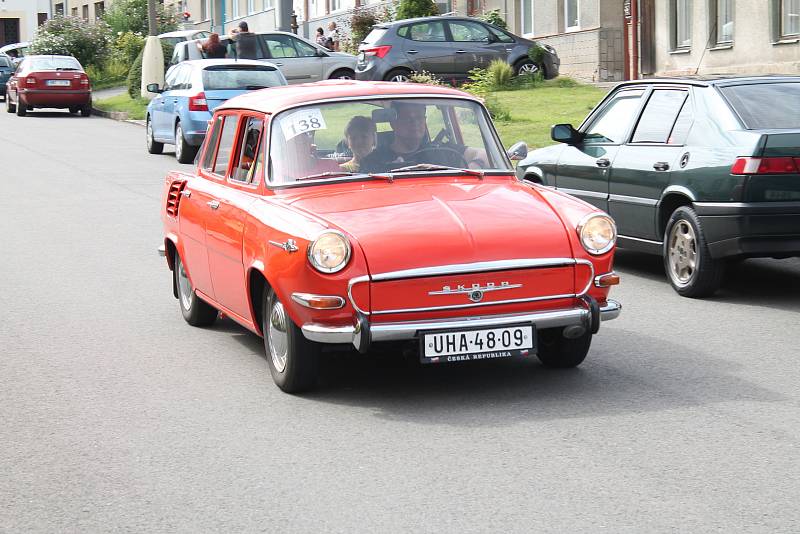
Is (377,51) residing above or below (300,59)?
above

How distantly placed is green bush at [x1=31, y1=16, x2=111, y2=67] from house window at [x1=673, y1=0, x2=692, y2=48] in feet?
87.5

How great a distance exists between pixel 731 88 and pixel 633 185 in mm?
1067

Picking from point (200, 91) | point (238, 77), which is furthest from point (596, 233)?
point (238, 77)

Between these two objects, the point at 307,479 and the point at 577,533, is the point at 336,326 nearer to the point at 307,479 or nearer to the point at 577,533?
the point at 307,479

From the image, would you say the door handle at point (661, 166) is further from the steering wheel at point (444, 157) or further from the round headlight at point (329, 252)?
the round headlight at point (329, 252)

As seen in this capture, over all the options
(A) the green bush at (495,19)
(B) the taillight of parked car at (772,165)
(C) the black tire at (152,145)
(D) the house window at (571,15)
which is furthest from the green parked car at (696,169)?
(A) the green bush at (495,19)

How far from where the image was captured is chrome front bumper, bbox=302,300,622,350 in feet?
21.6

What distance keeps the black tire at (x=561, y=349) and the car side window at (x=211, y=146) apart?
8.35 feet

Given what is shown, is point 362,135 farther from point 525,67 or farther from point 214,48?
point 214,48

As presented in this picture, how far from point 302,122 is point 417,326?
176 cm

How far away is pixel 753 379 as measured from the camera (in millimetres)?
7309

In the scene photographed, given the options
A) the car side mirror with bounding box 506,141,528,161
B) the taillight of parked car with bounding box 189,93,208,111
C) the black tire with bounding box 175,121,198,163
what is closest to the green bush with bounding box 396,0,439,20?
the black tire with bounding box 175,121,198,163

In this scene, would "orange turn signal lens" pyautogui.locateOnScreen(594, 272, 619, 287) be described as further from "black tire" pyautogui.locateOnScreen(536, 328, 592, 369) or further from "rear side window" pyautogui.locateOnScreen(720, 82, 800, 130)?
"rear side window" pyautogui.locateOnScreen(720, 82, 800, 130)

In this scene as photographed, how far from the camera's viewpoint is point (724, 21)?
28672 millimetres
